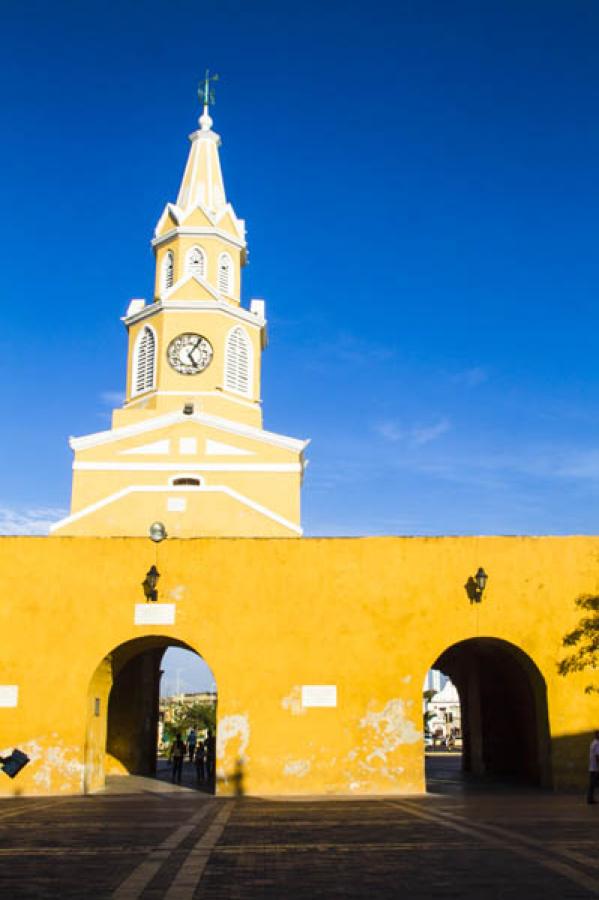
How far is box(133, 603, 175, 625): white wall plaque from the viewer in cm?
1734

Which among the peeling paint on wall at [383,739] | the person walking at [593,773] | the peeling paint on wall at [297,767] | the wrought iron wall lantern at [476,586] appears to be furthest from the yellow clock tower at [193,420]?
the person walking at [593,773]

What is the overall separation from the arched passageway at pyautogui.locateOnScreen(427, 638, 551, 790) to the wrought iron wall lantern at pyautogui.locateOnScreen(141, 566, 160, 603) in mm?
5966

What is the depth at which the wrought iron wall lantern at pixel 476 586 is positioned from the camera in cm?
1741

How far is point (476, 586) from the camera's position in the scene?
57.7 feet

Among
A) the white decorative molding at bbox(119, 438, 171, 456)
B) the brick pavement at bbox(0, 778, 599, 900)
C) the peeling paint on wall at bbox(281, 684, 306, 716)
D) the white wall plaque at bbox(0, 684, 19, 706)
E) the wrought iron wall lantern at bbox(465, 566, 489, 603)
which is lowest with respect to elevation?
the brick pavement at bbox(0, 778, 599, 900)

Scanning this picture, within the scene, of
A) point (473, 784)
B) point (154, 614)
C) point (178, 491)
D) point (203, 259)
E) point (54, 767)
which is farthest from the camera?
point (203, 259)

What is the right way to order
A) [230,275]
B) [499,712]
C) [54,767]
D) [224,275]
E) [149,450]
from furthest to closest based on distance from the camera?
[230,275] → [224,275] → [149,450] → [499,712] → [54,767]

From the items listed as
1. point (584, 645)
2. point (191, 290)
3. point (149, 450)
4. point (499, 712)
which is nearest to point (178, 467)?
point (149, 450)

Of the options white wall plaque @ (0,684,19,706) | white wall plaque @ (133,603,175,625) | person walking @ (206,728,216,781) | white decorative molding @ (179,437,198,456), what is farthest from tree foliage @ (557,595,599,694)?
white decorative molding @ (179,437,198,456)

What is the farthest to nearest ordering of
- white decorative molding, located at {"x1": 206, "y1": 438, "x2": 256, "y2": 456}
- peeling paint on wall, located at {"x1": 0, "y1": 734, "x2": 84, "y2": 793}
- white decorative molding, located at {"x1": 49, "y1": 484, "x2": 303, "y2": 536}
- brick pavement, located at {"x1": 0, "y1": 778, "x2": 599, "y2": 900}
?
white decorative molding, located at {"x1": 206, "y1": 438, "x2": 256, "y2": 456} < white decorative molding, located at {"x1": 49, "y1": 484, "x2": 303, "y2": 536} < peeling paint on wall, located at {"x1": 0, "y1": 734, "x2": 84, "y2": 793} < brick pavement, located at {"x1": 0, "y1": 778, "x2": 599, "y2": 900}

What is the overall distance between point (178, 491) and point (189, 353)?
622 cm

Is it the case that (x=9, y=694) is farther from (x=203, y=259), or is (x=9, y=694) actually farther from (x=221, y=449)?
(x=203, y=259)

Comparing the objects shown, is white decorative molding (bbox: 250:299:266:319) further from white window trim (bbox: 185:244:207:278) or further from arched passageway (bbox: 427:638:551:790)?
arched passageway (bbox: 427:638:551:790)

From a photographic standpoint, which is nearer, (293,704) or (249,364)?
(293,704)
